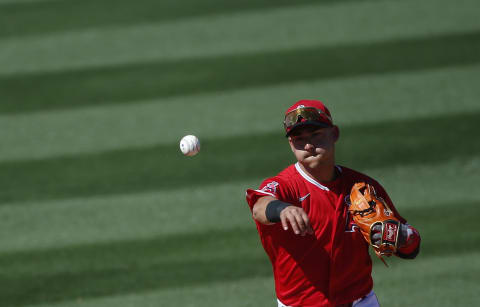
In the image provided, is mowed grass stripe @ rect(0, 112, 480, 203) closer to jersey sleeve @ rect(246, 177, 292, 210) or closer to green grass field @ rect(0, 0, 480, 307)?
green grass field @ rect(0, 0, 480, 307)

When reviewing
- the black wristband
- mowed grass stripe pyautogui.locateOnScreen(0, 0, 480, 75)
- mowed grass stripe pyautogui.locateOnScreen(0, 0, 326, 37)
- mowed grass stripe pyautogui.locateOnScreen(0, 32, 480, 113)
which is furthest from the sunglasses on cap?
mowed grass stripe pyautogui.locateOnScreen(0, 0, 326, 37)

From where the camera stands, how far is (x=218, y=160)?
828cm

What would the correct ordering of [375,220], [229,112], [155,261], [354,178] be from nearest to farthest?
1. [375,220]
2. [354,178]
3. [155,261]
4. [229,112]

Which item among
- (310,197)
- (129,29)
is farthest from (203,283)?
(129,29)

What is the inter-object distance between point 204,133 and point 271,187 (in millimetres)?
4804

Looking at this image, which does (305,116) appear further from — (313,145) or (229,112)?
(229,112)

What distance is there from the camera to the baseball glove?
146 inches

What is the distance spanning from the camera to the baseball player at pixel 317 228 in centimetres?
393

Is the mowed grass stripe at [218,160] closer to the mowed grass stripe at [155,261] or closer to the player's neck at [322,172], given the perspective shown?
the mowed grass stripe at [155,261]

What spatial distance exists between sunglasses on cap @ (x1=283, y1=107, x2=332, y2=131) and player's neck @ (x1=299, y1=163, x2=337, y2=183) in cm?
27

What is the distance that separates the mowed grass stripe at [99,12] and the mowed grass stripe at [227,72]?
45.3 inches

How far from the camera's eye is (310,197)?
3984mm

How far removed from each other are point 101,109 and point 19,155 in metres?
1.30

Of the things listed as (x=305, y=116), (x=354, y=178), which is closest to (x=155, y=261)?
(x=354, y=178)
